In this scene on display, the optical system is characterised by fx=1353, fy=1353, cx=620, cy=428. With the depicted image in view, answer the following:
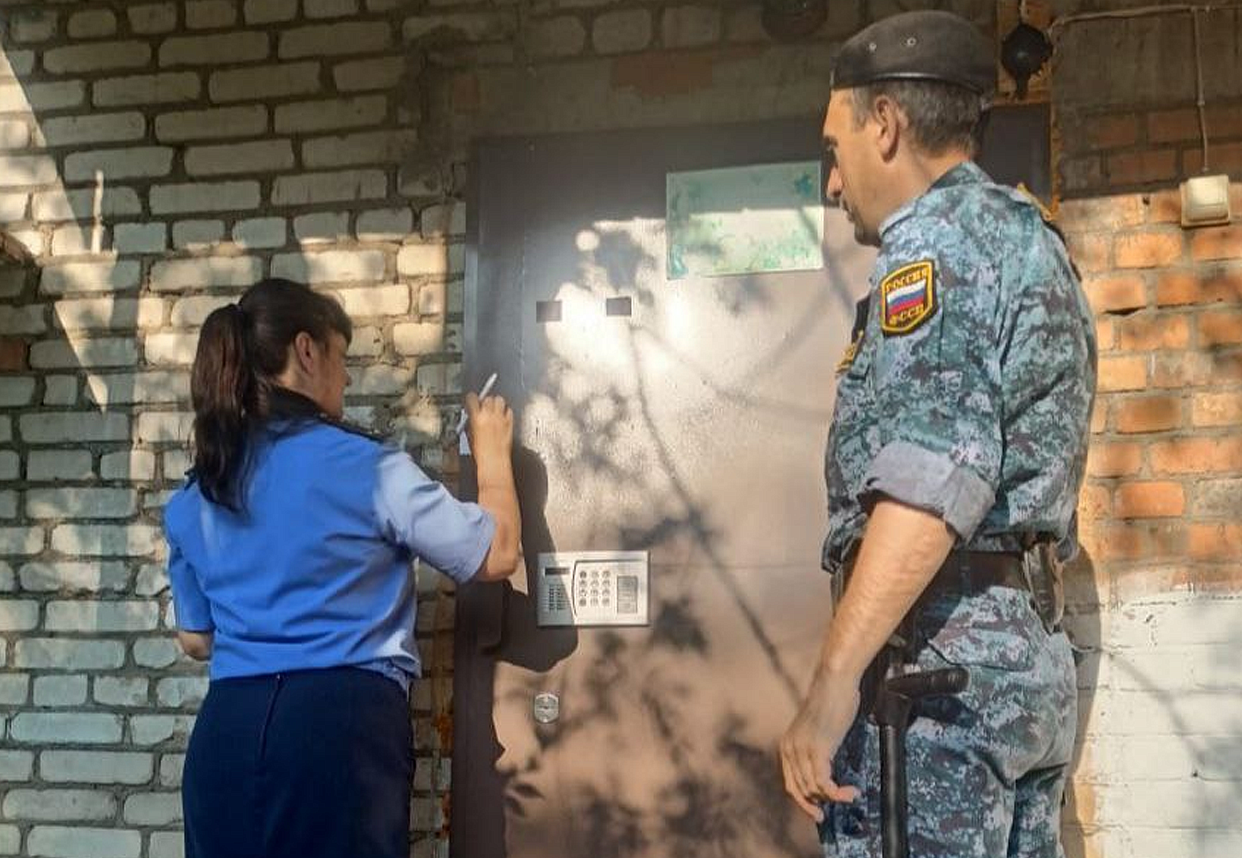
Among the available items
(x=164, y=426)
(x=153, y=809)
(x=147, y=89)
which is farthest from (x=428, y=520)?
(x=147, y=89)

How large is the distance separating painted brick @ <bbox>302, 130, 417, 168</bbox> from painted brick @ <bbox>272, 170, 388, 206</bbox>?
29 mm

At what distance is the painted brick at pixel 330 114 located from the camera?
3.17m

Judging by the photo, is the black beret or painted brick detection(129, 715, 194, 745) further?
painted brick detection(129, 715, 194, 745)

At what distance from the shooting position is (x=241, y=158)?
3240 mm

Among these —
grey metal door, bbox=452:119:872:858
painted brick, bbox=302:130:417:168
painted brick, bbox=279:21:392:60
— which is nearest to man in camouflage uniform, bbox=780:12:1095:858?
grey metal door, bbox=452:119:872:858

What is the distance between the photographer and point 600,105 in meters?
3.06

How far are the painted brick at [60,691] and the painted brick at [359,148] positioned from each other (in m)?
1.33

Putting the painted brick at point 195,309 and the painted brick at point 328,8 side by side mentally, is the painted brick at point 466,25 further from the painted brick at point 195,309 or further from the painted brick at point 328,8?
the painted brick at point 195,309

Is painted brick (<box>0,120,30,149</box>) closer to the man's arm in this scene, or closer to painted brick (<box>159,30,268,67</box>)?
painted brick (<box>159,30,268,67</box>)

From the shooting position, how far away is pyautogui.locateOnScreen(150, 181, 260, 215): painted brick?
323cm

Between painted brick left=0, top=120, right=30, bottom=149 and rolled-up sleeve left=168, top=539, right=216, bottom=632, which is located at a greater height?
painted brick left=0, top=120, right=30, bottom=149

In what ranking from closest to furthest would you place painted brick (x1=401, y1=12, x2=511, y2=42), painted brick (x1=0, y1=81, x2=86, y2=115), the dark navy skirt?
the dark navy skirt
painted brick (x1=401, y1=12, x2=511, y2=42)
painted brick (x1=0, y1=81, x2=86, y2=115)

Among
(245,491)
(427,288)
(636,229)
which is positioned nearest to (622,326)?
(636,229)

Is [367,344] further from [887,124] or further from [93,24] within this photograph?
[887,124]
